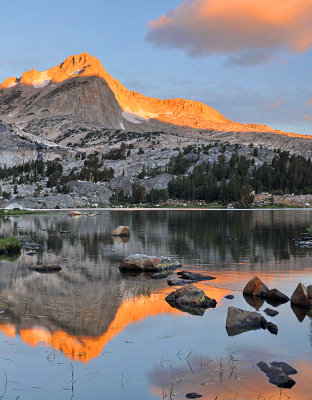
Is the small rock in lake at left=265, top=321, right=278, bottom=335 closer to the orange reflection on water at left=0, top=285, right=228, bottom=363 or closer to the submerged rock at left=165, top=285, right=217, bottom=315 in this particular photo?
the submerged rock at left=165, top=285, right=217, bottom=315

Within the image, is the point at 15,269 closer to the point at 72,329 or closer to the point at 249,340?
the point at 72,329

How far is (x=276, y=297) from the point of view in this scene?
26.6 metres

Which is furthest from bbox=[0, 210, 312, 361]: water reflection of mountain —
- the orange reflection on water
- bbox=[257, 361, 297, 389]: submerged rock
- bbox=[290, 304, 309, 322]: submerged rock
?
bbox=[290, 304, 309, 322]: submerged rock

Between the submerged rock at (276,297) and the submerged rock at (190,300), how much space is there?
3684 millimetres

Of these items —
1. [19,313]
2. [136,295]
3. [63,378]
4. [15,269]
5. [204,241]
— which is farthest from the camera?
[204,241]

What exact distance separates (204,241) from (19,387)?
47.6 m

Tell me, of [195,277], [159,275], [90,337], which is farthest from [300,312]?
[159,275]

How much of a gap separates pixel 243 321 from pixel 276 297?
608 centimetres

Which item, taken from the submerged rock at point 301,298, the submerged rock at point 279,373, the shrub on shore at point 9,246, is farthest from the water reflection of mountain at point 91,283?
the submerged rock at point 301,298

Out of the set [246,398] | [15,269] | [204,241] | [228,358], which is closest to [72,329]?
[228,358]

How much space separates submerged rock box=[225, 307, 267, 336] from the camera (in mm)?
21025

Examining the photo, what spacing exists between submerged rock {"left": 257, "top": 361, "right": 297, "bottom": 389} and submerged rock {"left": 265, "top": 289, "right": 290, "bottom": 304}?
1031 cm

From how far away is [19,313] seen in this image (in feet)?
75.4

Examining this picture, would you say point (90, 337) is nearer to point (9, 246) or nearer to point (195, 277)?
point (195, 277)
